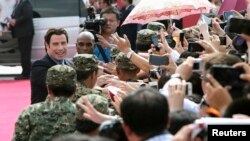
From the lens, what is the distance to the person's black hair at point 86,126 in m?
5.34

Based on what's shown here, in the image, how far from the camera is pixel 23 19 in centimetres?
1650

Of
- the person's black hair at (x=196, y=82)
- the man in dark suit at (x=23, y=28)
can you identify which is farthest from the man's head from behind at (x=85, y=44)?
the man in dark suit at (x=23, y=28)

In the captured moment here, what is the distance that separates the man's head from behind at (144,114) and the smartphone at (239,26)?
4.48 ft

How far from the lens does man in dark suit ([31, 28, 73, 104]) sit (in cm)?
770

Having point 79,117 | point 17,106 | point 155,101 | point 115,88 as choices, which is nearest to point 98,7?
point 17,106

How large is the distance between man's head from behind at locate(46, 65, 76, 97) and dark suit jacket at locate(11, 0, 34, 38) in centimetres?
1023

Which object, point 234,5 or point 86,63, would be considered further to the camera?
point 234,5

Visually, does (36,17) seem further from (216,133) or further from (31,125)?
(216,133)

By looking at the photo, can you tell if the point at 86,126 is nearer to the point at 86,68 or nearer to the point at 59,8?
the point at 86,68

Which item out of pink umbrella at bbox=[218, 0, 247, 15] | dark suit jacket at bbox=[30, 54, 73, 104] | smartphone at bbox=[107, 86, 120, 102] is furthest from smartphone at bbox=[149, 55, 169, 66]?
pink umbrella at bbox=[218, 0, 247, 15]

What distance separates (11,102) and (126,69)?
643 cm

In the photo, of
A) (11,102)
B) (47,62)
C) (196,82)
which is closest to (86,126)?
(196,82)

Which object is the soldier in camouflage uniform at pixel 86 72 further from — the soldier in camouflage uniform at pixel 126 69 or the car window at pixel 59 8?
the car window at pixel 59 8

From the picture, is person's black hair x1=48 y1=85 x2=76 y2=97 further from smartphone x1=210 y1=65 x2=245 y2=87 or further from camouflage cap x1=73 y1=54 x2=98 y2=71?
smartphone x1=210 y1=65 x2=245 y2=87
